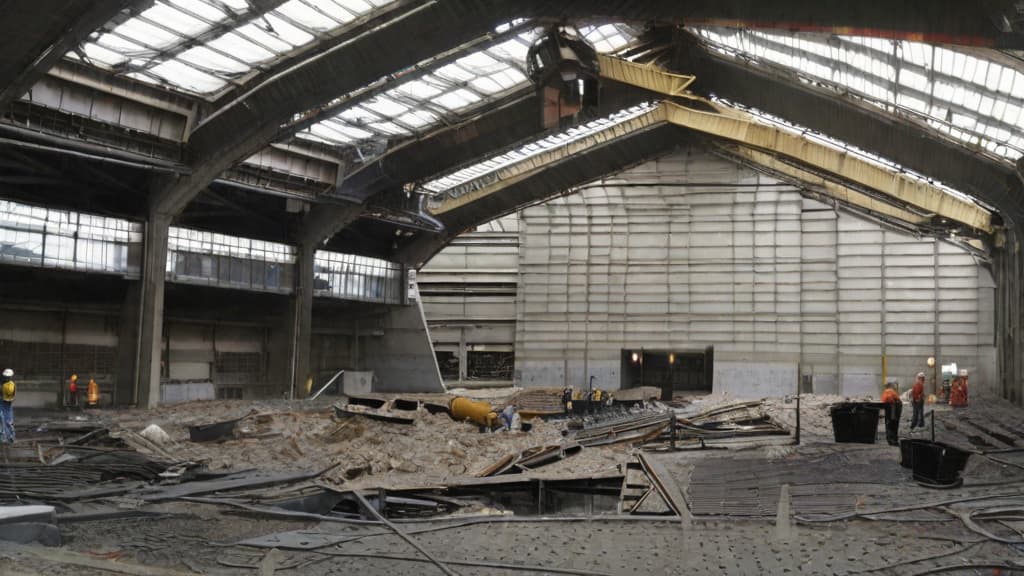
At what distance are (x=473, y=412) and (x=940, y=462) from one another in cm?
1327

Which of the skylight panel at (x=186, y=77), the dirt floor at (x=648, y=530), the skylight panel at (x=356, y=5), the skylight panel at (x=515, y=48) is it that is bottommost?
the dirt floor at (x=648, y=530)

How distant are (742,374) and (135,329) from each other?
27650 mm

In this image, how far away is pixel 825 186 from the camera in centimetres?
3978

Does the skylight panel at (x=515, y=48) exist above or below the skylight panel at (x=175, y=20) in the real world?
above

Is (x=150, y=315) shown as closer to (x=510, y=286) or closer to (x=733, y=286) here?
(x=510, y=286)

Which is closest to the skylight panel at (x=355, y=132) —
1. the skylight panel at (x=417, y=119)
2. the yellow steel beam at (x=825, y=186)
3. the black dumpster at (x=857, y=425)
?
the skylight panel at (x=417, y=119)

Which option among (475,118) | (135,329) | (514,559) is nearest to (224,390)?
(135,329)

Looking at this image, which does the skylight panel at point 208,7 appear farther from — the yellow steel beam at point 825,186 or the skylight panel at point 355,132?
the yellow steel beam at point 825,186

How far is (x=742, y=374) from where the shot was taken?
134ft

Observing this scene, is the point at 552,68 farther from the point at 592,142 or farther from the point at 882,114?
the point at 592,142

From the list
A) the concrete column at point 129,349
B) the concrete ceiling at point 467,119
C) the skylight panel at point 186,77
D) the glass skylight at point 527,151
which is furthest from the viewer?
the glass skylight at point 527,151

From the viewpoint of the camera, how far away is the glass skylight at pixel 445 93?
24.8m

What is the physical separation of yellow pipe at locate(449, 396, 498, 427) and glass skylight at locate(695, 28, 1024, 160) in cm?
1273

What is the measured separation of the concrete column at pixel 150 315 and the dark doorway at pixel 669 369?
23.5 m
